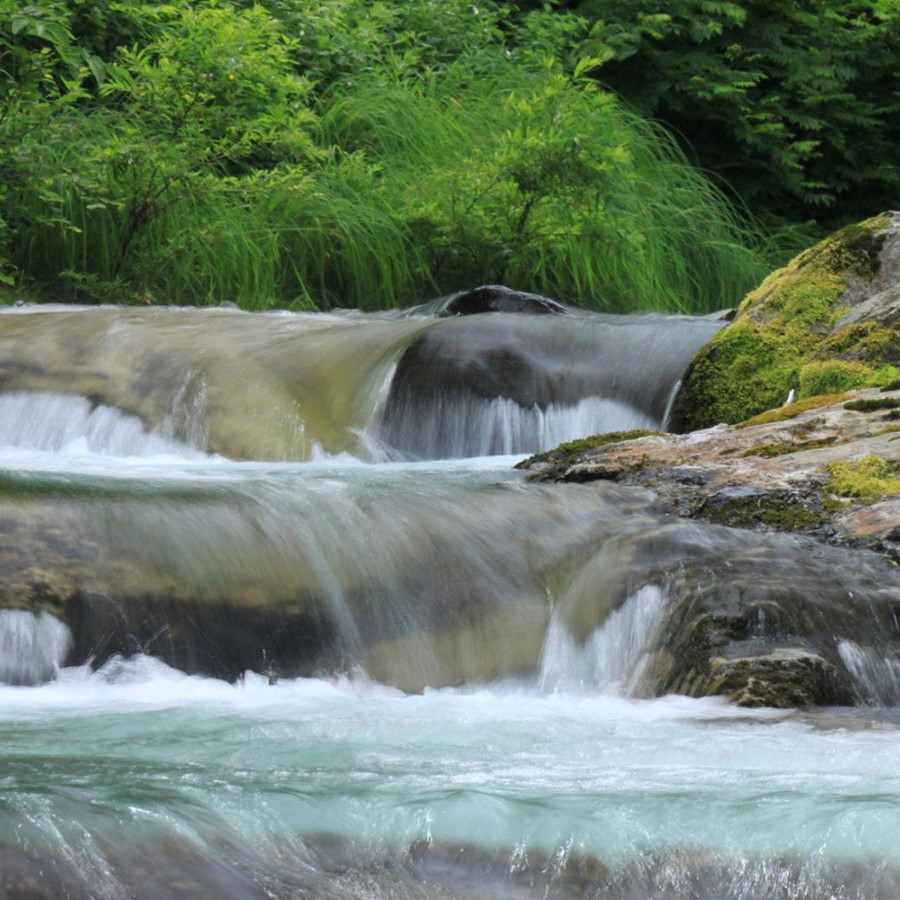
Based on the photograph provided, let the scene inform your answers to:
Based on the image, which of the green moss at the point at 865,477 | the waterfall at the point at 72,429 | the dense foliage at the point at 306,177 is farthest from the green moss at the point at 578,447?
the dense foliage at the point at 306,177

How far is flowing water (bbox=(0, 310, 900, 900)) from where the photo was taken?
7.58 feet

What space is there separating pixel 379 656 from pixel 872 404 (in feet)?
7.18

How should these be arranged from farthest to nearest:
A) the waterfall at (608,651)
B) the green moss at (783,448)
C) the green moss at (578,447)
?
1. the green moss at (578,447)
2. the green moss at (783,448)
3. the waterfall at (608,651)

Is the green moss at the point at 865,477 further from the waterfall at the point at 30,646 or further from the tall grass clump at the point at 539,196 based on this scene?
the tall grass clump at the point at 539,196

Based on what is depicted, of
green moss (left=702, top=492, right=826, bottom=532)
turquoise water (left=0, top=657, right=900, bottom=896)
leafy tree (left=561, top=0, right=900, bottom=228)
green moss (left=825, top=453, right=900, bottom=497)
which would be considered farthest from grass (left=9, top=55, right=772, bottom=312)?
turquoise water (left=0, top=657, right=900, bottom=896)

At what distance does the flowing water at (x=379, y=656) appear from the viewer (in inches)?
91.0

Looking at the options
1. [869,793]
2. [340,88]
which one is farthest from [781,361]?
[340,88]

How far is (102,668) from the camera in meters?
3.70

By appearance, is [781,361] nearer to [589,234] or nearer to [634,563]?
[634,563]

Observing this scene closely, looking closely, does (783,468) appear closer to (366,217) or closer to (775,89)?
(366,217)

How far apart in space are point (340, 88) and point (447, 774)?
908 cm

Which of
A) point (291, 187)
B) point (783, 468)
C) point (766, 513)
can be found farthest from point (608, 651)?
point (291, 187)

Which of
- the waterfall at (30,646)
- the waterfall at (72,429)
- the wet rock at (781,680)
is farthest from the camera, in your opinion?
the waterfall at (72,429)

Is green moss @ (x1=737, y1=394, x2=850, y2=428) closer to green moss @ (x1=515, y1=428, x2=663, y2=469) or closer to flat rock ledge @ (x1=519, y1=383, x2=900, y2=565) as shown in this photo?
flat rock ledge @ (x1=519, y1=383, x2=900, y2=565)
